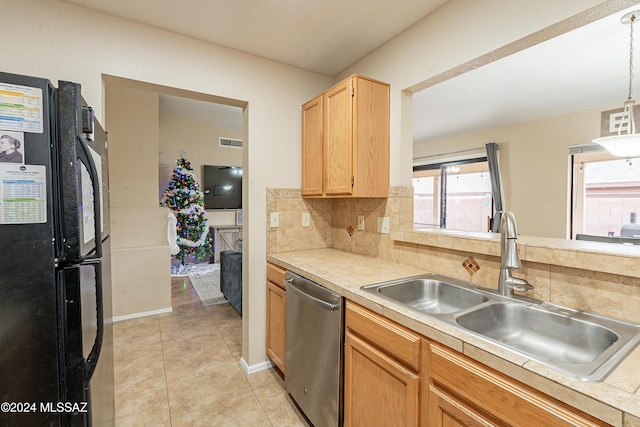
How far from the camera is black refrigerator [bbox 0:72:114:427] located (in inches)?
36.0

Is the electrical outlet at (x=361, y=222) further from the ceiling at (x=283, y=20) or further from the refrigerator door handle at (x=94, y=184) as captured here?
the refrigerator door handle at (x=94, y=184)

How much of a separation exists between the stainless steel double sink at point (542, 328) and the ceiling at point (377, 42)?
1.69 m

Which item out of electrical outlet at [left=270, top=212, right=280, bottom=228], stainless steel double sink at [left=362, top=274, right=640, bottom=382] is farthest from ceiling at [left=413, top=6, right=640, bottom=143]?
electrical outlet at [left=270, top=212, right=280, bottom=228]

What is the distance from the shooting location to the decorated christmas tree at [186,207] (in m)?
5.40

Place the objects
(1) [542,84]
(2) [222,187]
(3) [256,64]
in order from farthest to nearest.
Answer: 1. (2) [222,187]
2. (1) [542,84]
3. (3) [256,64]

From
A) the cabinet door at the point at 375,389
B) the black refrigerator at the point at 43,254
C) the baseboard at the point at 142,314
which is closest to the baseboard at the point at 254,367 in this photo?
the cabinet door at the point at 375,389

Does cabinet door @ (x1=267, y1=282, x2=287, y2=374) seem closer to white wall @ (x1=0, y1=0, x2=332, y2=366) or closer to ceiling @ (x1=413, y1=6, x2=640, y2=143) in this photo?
white wall @ (x1=0, y1=0, x2=332, y2=366)

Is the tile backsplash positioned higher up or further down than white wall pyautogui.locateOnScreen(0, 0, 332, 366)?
further down

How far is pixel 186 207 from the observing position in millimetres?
5434

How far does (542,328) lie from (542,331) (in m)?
0.01

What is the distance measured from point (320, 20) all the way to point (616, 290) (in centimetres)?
209

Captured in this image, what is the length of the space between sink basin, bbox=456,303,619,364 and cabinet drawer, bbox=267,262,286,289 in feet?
4.33

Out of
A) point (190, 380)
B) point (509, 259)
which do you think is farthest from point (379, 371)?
point (190, 380)

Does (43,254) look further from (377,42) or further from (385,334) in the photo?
(377,42)
